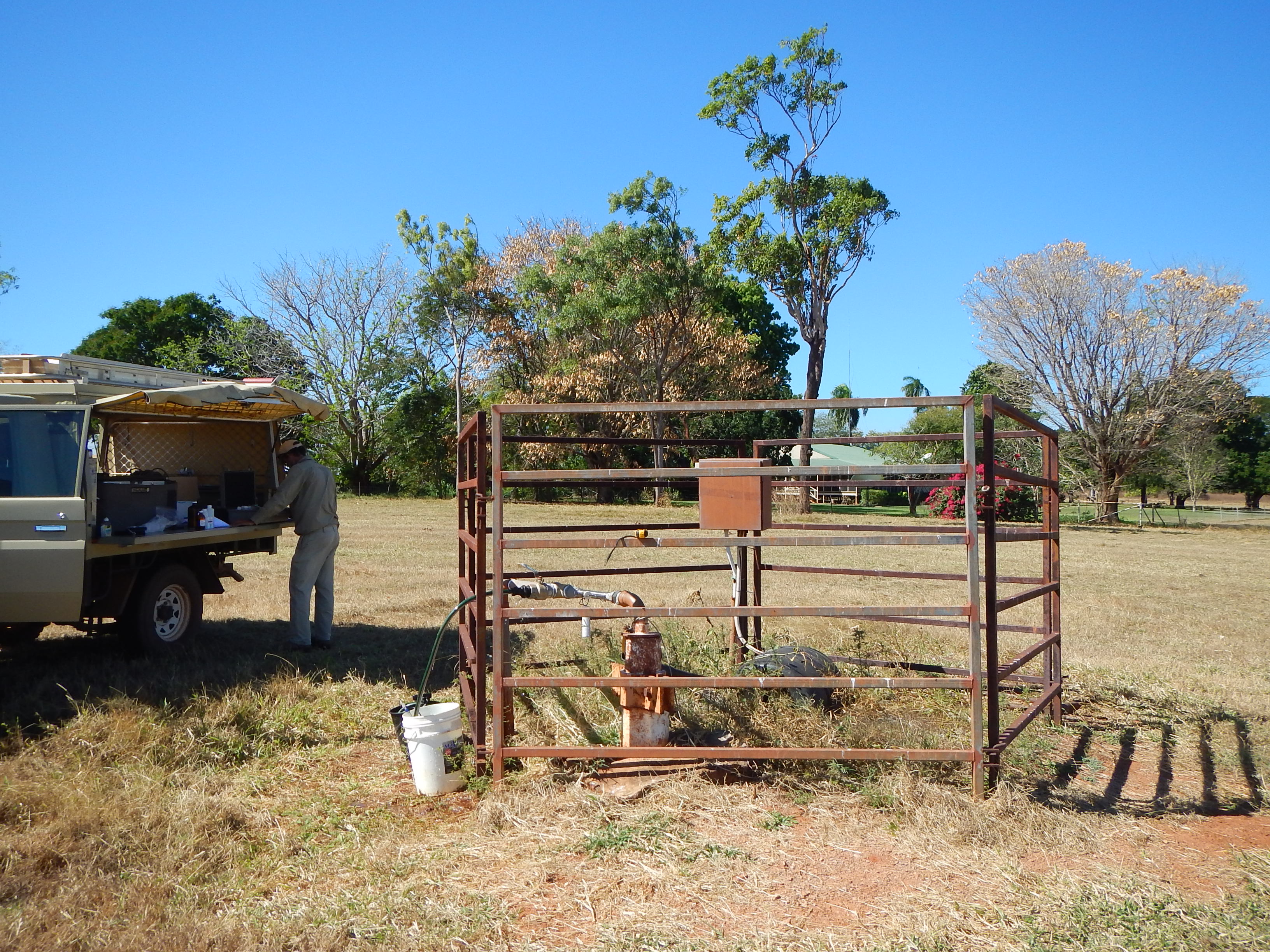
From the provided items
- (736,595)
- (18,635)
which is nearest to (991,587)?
(736,595)

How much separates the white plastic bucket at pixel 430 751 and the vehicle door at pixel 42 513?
3.04m

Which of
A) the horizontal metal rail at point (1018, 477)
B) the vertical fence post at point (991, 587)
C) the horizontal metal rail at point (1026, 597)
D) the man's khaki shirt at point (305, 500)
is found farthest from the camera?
the man's khaki shirt at point (305, 500)

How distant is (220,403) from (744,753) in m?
5.25

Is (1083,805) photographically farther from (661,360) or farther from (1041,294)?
(1041,294)

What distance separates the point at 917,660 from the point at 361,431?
30.6m

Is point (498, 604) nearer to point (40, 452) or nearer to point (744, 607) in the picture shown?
point (744, 607)

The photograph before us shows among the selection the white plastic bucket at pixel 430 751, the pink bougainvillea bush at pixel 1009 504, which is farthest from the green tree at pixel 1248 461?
the white plastic bucket at pixel 430 751

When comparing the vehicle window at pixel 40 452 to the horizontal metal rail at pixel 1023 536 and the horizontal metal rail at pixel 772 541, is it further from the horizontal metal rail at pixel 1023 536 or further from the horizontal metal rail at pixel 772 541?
the horizontal metal rail at pixel 1023 536

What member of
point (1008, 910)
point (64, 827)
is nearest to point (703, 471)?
point (1008, 910)

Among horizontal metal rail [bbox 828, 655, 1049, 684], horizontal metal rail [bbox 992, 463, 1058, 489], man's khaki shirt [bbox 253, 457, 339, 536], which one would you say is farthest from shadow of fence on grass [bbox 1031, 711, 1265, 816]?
man's khaki shirt [bbox 253, 457, 339, 536]

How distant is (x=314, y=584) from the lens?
7.96 meters

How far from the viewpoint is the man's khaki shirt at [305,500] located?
7.91 meters

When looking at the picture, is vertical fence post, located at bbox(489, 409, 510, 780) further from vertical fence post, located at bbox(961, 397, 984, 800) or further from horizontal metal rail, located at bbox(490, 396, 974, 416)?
vertical fence post, located at bbox(961, 397, 984, 800)

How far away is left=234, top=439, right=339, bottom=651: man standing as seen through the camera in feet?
25.6
